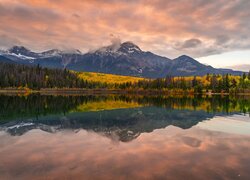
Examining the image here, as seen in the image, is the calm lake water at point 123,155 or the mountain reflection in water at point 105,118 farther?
the mountain reflection in water at point 105,118

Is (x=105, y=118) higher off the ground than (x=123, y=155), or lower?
lower

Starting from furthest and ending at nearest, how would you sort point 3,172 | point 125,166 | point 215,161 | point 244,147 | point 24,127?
1. point 24,127
2. point 244,147
3. point 215,161
4. point 125,166
5. point 3,172

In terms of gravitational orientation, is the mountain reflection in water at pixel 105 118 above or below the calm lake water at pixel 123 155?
below

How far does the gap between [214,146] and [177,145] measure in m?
3.94

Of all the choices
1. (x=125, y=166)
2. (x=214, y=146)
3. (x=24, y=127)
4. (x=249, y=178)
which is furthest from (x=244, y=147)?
(x=24, y=127)

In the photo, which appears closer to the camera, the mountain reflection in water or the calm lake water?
the calm lake water

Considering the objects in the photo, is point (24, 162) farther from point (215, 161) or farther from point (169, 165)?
point (215, 161)

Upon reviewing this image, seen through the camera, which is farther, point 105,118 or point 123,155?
point 105,118

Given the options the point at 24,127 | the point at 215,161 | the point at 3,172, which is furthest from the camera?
the point at 24,127

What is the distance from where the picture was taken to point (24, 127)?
147 ft

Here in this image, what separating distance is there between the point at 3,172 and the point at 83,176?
585 centimetres

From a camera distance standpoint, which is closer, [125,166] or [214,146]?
[125,166]

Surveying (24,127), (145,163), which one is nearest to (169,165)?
(145,163)

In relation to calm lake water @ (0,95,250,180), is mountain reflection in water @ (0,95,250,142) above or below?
below
